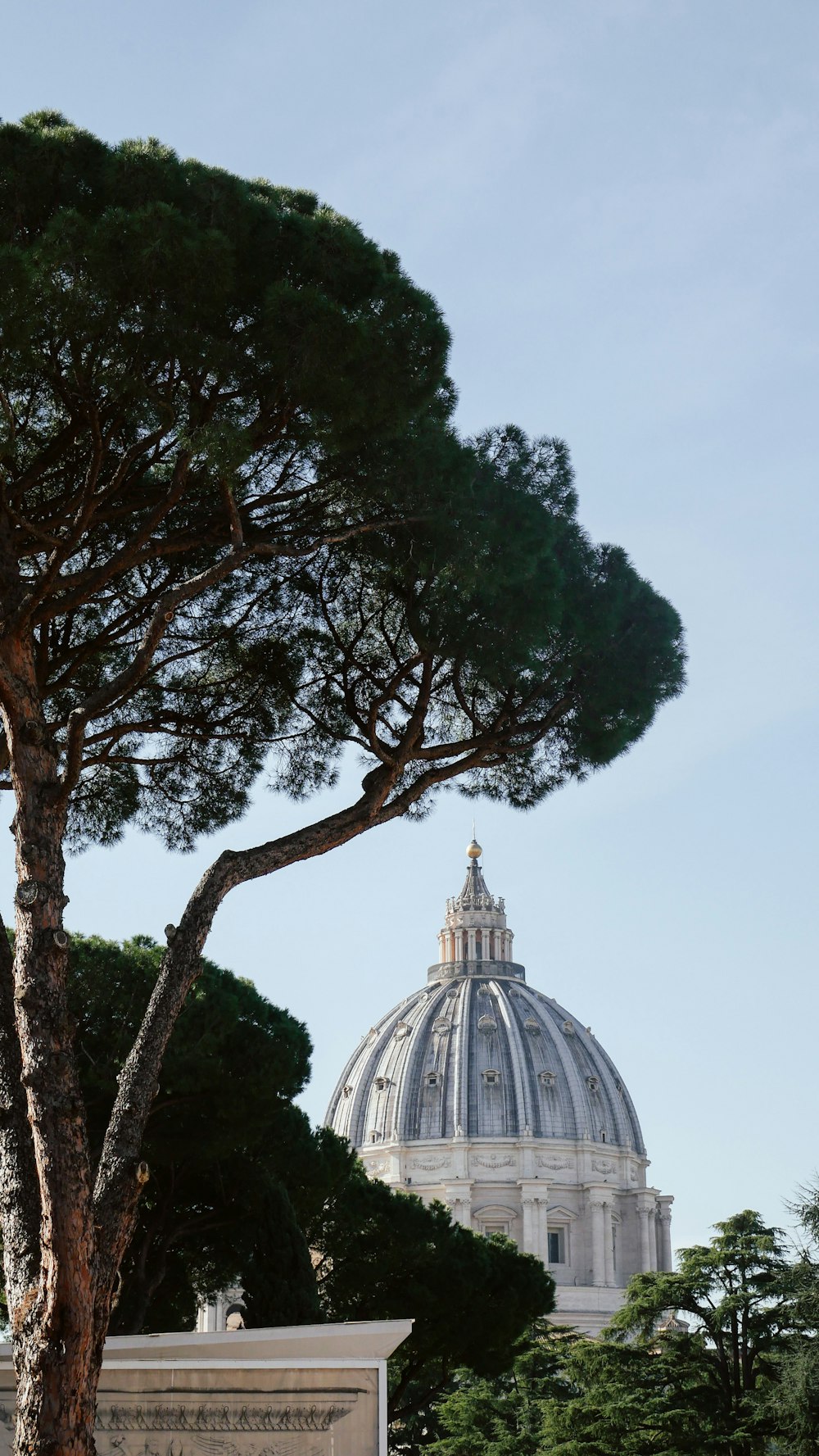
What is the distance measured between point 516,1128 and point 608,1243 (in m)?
6.16

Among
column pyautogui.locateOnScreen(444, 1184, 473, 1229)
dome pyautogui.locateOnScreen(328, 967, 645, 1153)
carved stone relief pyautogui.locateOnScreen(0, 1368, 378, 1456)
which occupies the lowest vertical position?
carved stone relief pyautogui.locateOnScreen(0, 1368, 378, 1456)

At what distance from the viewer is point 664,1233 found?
243 ft

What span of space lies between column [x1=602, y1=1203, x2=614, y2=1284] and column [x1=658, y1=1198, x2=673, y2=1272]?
314cm

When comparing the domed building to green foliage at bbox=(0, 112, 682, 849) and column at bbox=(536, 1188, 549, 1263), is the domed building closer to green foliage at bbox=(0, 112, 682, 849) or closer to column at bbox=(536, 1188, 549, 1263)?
column at bbox=(536, 1188, 549, 1263)

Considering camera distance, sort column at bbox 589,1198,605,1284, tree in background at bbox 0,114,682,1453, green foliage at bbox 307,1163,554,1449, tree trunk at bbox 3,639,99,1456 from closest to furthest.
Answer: tree trunk at bbox 3,639,99,1456 → tree in background at bbox 0,114,682,1453 → green foliage at bbox 307,1163,554,1449 → column at bbox 589,1198,605,1284

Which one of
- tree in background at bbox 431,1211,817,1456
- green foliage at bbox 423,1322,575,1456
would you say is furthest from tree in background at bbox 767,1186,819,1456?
green foliage at bbox 423,1322,575,1456

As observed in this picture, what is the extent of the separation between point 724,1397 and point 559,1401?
308cm

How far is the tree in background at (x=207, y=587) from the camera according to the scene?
6230mm

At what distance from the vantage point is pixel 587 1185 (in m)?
70.0

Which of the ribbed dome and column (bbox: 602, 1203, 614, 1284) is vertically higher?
the ribbed dome

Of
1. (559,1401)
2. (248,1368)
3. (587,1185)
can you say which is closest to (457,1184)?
(587,1185)

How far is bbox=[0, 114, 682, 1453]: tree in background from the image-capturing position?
20.4 feet

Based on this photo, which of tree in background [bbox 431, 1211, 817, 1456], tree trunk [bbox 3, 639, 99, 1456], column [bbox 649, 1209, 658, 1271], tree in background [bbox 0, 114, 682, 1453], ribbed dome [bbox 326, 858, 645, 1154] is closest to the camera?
tree trunk [bbox 3, 639, 99, 1456]

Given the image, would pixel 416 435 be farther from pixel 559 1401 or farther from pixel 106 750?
pixel 559 1401
